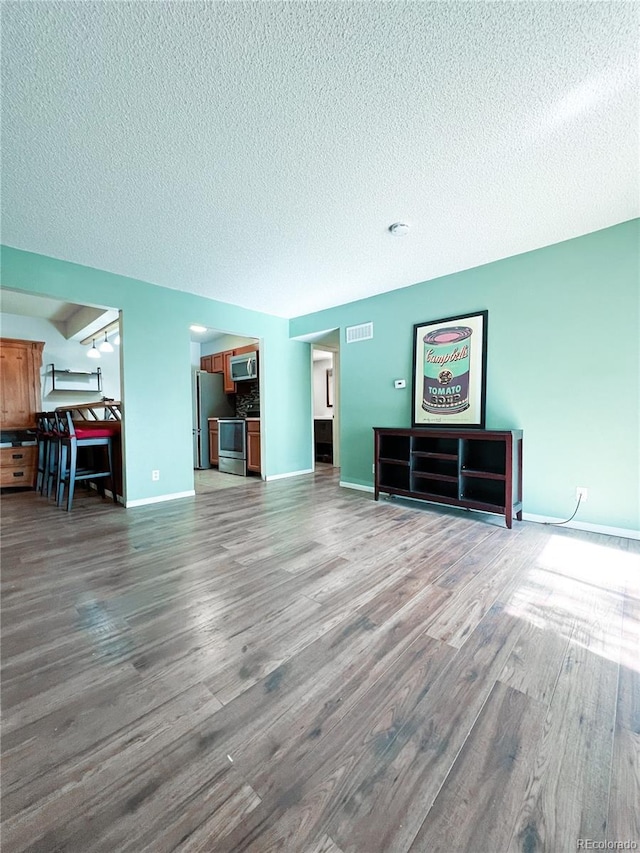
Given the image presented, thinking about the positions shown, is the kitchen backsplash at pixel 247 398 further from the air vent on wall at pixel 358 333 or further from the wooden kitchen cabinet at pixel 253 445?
the air vent on wall at pixel 358 333

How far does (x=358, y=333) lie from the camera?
429 cm

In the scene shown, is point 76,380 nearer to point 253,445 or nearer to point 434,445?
point 253,445

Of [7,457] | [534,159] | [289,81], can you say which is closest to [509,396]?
[534,159]

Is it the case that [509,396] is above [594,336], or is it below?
below

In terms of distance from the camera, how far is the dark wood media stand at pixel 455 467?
Result: 112 inches

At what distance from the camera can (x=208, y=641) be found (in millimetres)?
1451

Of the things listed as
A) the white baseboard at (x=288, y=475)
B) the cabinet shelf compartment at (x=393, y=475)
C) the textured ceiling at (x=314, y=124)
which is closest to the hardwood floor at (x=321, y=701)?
the cabinet shelf compartment at (x=393, y=475)

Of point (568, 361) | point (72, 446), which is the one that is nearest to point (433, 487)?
point (568, 361)

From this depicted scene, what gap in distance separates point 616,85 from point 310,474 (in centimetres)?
482

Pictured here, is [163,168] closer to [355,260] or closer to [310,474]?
[355,260]

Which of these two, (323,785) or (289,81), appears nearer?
(323,785)

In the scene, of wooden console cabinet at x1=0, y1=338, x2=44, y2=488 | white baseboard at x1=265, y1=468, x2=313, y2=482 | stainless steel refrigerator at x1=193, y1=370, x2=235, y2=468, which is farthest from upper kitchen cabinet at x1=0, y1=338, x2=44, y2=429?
white baseboard at x1=265, y1=468, x2=313, y2=482

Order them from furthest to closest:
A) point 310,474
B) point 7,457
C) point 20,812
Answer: point 310,474, point 7,457, point 20,812

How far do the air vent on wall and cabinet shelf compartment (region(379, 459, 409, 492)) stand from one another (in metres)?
1.61
